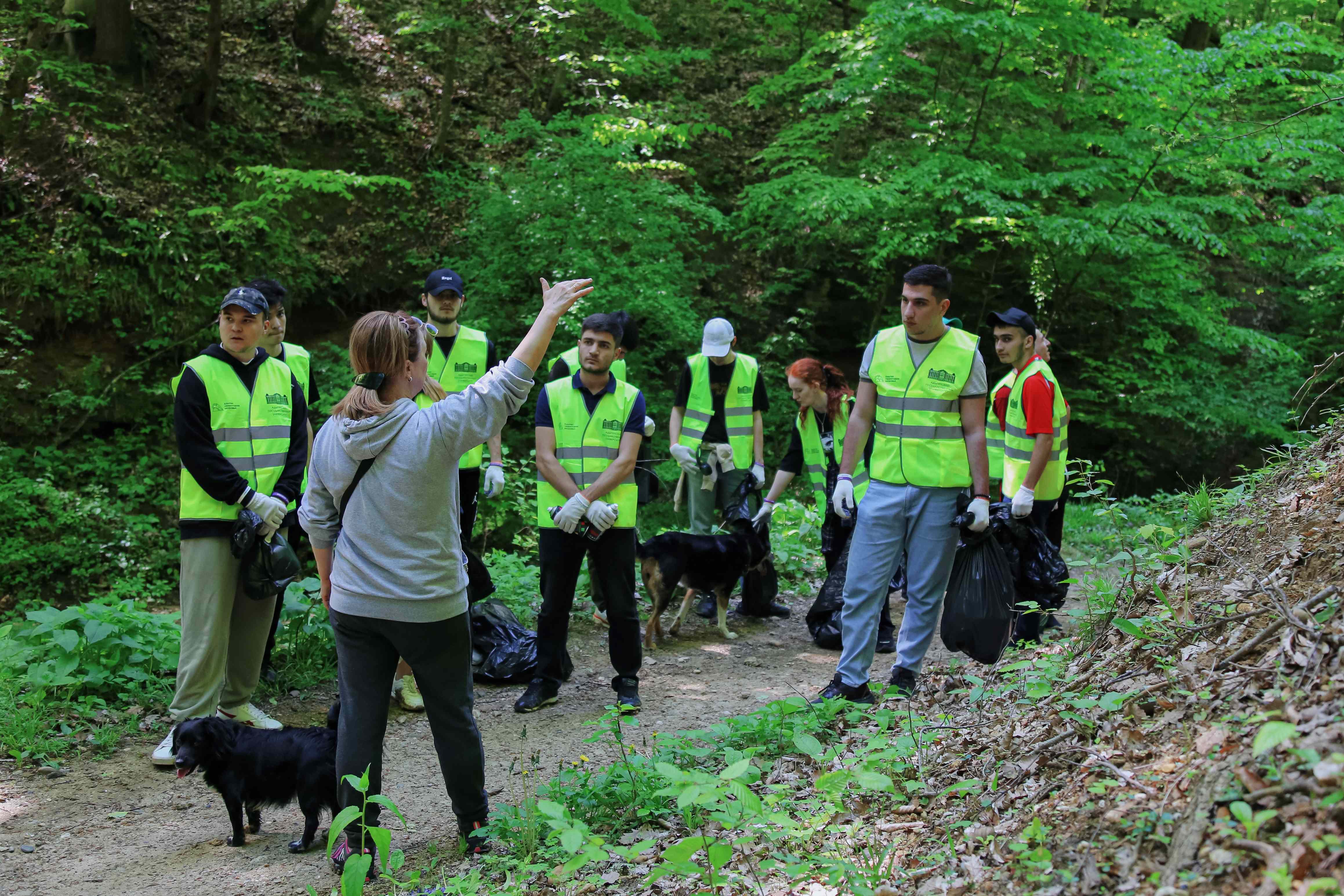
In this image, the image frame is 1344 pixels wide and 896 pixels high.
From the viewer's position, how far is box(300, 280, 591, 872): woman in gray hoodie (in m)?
3.19

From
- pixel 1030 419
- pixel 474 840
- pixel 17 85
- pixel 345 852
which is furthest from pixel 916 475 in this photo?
pixel 17 85

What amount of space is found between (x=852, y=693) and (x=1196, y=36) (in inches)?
650

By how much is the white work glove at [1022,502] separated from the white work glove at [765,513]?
205cm

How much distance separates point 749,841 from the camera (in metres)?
2.99

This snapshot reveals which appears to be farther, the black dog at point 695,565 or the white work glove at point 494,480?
the black dog at point 695,565

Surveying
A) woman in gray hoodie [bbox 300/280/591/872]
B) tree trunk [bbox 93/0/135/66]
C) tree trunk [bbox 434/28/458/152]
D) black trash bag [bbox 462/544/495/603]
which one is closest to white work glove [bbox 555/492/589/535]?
black trash bag [bbox 462/544/495/603]

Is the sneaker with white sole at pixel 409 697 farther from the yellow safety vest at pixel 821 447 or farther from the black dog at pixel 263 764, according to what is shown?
the yellow safety vest at pixel 821 447

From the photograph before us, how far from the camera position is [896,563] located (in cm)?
492

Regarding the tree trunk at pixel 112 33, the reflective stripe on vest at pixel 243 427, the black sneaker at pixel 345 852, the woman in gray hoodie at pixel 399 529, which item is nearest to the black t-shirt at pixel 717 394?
the reflective stripe on vest at pixel 243 427

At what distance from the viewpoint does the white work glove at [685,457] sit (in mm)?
7410

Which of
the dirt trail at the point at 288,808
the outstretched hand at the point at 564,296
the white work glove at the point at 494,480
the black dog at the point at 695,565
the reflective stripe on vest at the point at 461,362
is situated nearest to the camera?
the outstretched hand at the point at 564,296

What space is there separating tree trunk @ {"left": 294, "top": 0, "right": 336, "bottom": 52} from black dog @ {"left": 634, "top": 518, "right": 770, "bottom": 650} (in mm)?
11403

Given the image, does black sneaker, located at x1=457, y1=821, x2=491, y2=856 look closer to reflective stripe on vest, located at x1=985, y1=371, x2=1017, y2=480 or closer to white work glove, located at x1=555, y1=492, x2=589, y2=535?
white work glove, located at x1=555, y1=492, x2=589, y2=535

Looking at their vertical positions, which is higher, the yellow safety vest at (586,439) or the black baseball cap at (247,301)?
the black baseball cap at (247,301)
